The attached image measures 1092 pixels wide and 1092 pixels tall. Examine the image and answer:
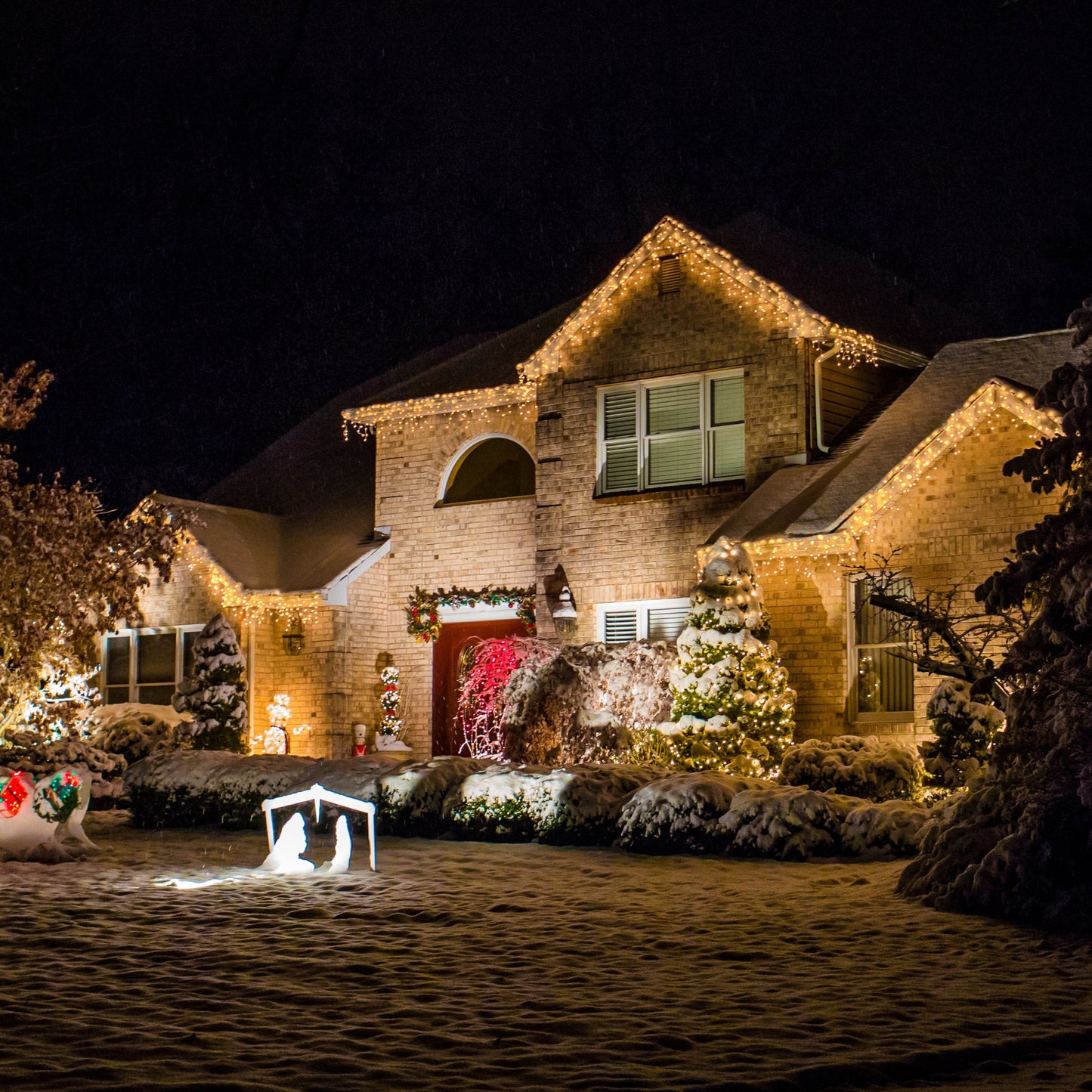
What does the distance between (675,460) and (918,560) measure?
4452 millimetres

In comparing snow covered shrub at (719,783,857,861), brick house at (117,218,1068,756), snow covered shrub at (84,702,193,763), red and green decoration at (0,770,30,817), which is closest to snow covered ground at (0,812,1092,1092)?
snow covered shrub at (719,783,857,861)

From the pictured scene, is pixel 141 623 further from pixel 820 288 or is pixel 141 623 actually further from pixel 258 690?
pixel 820 288

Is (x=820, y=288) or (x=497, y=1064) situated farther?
(x=820, y=288)

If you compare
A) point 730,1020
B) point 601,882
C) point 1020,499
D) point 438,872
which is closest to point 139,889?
point 438,872

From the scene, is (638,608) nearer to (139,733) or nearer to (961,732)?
(961,732)

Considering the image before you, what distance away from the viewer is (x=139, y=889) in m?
11.3

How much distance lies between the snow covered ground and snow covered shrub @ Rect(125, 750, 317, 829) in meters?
4.14

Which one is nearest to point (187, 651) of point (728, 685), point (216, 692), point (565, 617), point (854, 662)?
point (216, 692)

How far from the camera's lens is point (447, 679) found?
916 inches

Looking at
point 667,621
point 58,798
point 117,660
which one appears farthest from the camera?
point 117,660

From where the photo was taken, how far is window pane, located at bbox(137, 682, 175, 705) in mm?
24844

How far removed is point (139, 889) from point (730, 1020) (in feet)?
20.0

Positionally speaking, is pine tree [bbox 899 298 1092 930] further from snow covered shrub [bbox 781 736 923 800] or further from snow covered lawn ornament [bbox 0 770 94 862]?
snow covered lawn ornament [bbox 0 770 94 862]

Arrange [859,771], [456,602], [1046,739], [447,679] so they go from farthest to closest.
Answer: [447,679], [456,602], [859,771], [1046,739]
